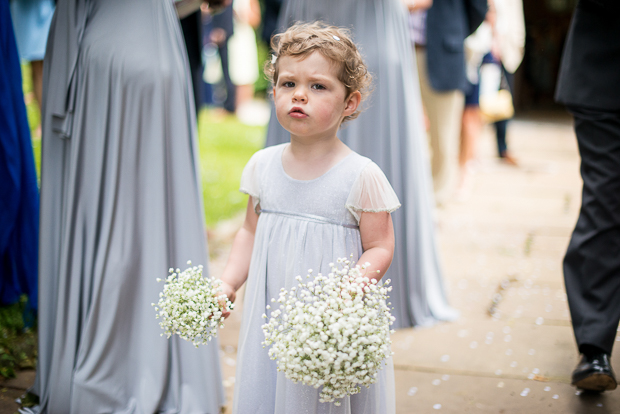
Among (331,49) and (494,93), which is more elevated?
(494,93)

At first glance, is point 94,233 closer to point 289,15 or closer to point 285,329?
point 285,329

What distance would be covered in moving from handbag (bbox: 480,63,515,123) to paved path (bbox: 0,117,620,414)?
3.09ft

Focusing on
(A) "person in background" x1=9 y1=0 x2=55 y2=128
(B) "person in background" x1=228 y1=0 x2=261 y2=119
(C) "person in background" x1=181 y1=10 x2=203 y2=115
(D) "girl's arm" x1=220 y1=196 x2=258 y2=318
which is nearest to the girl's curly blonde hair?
(D) "girl's arm" x1=220 y1=196 x2=258 y2=318

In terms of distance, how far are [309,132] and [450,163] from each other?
13.6 feet

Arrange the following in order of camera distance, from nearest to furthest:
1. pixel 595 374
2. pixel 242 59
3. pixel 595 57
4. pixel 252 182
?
pixel 252 182, pixel 595 374, pixel 595 57, pixel 242 59

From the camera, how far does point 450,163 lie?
577 cm

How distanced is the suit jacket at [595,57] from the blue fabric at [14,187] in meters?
2.60

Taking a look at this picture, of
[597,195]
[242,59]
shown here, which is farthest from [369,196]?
[242,59]

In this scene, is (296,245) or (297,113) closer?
(297,113)

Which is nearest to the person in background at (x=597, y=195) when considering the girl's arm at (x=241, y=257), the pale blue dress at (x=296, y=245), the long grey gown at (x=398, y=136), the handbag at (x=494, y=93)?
the long grey gown at (x=398, y=136)

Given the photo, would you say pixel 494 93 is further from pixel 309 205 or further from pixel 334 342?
pixel 334 342

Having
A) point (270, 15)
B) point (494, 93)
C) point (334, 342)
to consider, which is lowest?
point (334, 342)

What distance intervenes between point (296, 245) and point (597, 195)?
4.88 ft

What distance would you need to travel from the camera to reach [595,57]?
2.69 meters
